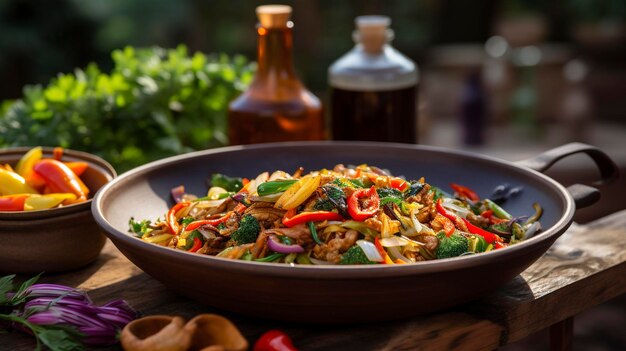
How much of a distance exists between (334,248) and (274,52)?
152 cm

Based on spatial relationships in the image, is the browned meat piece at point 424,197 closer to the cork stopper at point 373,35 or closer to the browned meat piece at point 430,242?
the browned meat piece at point 430,242

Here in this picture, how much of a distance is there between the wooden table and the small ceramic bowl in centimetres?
7

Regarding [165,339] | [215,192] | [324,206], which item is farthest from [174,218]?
[165,339]

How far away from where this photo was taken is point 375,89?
3.35 m

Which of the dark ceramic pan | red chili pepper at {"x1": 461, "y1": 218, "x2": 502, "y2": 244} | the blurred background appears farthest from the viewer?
the blurred background

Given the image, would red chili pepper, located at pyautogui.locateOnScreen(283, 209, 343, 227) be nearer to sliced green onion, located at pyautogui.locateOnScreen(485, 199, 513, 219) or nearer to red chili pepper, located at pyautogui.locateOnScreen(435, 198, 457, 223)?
red chili pepper, located at pyautogui.locateOnScreen(435, 198, 457, 223)

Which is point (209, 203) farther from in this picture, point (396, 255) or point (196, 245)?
point (396, 255)

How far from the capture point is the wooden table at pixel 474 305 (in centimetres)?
197

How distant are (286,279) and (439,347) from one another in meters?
0.50

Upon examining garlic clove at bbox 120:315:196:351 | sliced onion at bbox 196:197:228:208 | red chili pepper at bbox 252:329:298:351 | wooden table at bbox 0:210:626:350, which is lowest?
wooden table at bbox 0:210:626:350

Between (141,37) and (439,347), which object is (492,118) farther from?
(439,347)

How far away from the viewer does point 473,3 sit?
13.6 metres

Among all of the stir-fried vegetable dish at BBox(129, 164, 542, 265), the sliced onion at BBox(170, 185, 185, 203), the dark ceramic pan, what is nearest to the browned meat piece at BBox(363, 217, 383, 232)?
the stir-fried vegetable dish at BBox(129, 164, 542, 265)

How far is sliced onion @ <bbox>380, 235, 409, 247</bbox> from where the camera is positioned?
1988 millimetres
